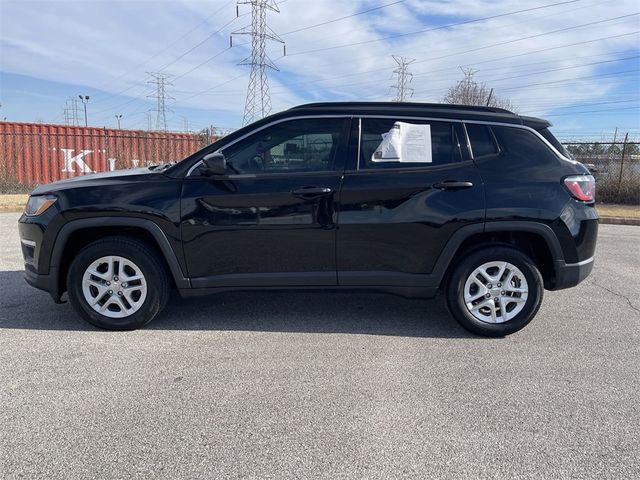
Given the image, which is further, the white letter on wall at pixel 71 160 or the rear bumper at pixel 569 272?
the white letter on wall at pixel 71 160

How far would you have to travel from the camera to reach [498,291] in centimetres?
416

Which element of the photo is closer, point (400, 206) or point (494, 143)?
point (400, 206)

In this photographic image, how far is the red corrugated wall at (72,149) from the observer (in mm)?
16828

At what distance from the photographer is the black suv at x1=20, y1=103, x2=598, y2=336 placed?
13.3 feet

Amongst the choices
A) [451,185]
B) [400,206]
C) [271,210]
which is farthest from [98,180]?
[451,185]

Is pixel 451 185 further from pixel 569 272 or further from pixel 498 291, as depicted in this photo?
pixel 569 272

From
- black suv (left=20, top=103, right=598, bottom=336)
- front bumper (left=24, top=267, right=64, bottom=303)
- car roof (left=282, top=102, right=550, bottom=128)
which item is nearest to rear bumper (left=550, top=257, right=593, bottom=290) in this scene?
black suv (left=20, top=103, right=598, bottom=336)

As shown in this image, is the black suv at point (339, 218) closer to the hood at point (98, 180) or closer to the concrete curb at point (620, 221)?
the hood at point (98, 180)

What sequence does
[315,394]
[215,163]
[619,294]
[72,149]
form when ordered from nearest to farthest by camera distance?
[315,394] → [215,163] → [619,294] → [72,149]

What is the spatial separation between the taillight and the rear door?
2.45 ft

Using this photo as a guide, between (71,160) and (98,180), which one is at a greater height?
(71,160)

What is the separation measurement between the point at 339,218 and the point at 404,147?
32.3 inches

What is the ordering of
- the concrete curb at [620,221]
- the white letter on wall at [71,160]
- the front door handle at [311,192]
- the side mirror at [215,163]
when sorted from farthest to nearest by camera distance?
the white letter on wall at [71,160] < the concrete curb at [620,221] < the front door handle at [311,192] < the side mirror at [215,163]

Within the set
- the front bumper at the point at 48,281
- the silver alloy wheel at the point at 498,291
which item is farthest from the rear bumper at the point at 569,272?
the front bumper at the point at 48,281
